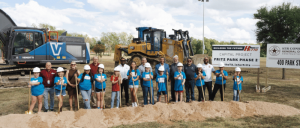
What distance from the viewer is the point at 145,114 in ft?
21.7

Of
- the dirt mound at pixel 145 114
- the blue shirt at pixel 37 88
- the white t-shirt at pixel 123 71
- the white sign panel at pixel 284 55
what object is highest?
the white sign panel at pixel 284 55

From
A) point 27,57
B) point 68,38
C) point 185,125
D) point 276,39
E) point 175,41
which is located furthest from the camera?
point 276,39

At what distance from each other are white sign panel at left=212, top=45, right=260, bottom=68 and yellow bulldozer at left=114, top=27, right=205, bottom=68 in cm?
339

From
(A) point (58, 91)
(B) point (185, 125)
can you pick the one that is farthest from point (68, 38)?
(B) point (185, 125)

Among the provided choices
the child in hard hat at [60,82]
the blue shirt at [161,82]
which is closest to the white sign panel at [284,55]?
the blue shirt at [161,82]

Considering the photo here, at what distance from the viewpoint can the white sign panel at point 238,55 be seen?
11.3m

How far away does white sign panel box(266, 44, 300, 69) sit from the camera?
11.5 m

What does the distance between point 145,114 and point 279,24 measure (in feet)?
63.0

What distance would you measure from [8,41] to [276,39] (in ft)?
69.7

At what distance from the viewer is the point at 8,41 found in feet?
38.7

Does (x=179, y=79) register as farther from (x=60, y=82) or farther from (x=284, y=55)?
(x=284, y=55)

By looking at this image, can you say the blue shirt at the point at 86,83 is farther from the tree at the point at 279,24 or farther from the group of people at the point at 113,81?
the tree at the point at 279,24

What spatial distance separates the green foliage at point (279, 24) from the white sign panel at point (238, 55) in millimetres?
10399

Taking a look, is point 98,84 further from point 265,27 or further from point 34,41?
point 265,27
